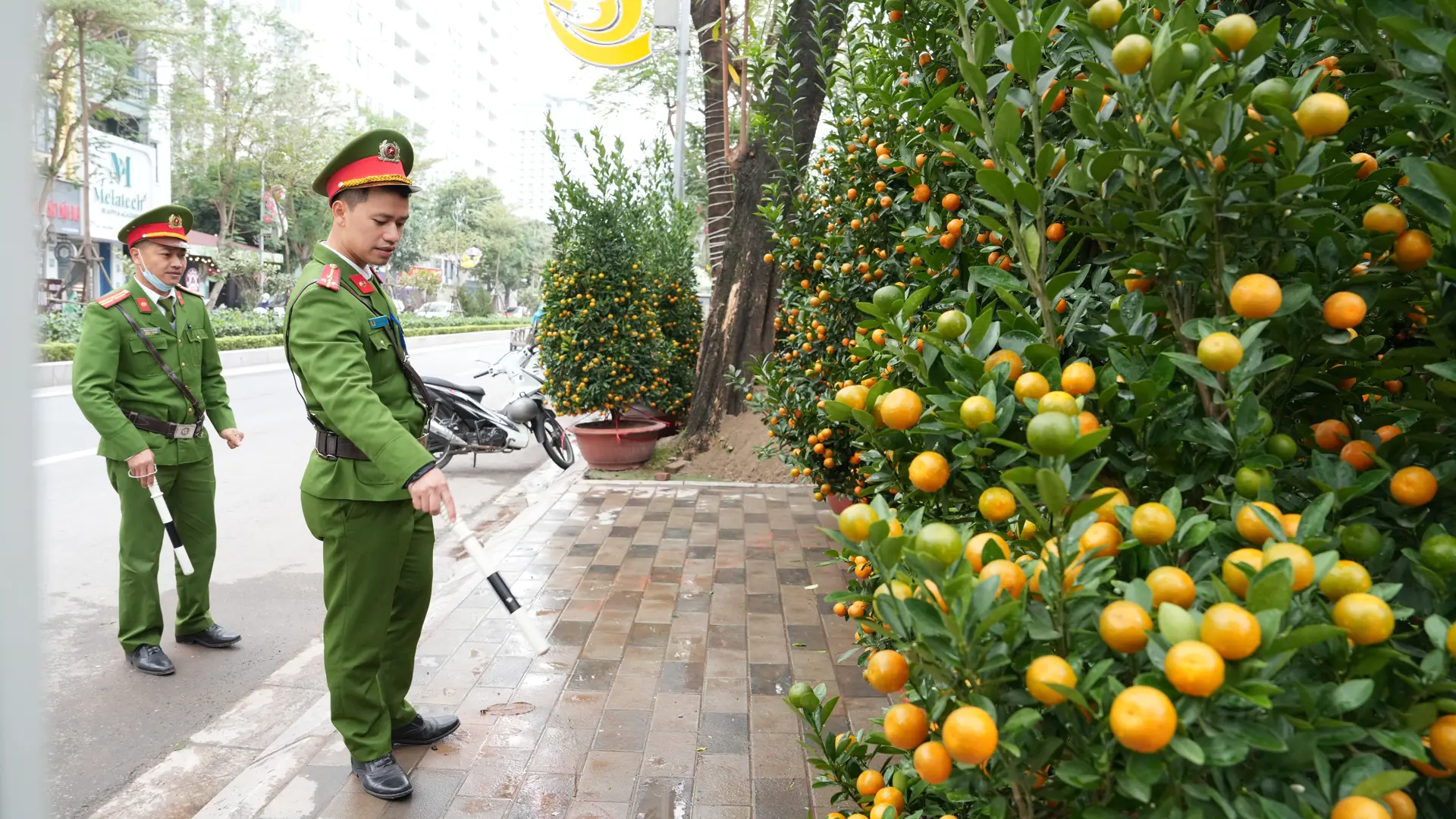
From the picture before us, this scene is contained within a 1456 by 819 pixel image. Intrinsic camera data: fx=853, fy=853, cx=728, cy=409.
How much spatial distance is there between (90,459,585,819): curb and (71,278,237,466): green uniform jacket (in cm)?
115

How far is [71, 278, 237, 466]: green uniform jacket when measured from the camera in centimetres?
360

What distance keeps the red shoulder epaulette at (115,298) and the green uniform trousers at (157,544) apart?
0.68 meters

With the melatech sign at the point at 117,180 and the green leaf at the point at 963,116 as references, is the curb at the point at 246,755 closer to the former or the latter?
the green leaf at the point at 963,116

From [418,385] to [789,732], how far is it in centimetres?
179

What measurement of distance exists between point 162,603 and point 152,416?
57.2 inches

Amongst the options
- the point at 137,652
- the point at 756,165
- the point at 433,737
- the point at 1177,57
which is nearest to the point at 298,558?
the point at 137,652

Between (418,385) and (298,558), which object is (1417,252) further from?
(298,558)

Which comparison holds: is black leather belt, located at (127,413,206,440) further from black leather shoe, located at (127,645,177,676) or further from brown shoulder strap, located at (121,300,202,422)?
black leather shoe, located at (127,645,177,676)

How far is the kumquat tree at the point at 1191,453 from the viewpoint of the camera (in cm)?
74

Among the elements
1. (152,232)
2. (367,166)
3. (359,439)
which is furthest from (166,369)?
(359,439)

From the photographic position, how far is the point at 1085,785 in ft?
2.49

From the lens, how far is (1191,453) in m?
1.04

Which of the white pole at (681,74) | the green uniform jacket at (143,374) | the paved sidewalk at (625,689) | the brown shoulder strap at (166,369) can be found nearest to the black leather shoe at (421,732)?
the paved sidewalk at (625,689)

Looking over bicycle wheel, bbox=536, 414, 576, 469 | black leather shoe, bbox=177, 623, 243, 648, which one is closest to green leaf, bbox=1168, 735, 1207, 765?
black leather shoe, bbox=177, 623, 243, 648
